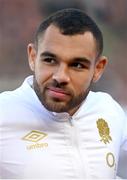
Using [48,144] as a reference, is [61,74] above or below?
above

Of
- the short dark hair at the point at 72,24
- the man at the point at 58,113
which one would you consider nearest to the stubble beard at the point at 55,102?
the man at the point at 58,113

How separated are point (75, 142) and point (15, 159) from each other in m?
0.16

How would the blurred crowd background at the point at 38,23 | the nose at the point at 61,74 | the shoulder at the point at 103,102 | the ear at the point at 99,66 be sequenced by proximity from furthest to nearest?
the blurred crowd background at the point at 38,23
the shoulder at the point at 103,102
the ear at the point at 99,66
the nose at the point at 61,74

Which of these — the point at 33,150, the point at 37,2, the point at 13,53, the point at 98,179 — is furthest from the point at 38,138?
the point at 37,2

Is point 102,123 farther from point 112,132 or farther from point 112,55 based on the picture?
point 112,55

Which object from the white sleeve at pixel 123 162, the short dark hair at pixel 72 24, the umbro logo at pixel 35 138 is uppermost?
the short dark hair at pixel 72 24

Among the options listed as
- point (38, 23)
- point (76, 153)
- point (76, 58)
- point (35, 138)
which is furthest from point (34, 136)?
point (38, 23)

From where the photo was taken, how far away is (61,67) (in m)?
1.08

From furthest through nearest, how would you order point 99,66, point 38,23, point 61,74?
1. point 38,23
2. point 99,66
3. point 61,74

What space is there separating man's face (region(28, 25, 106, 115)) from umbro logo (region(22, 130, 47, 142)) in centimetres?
8

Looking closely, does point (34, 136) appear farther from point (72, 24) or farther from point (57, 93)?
point (72, 24)

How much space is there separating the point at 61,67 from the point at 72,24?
0.12 m

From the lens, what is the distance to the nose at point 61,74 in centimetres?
106

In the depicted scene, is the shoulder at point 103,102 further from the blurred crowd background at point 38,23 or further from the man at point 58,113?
the blurred crowd background at point 38,23
